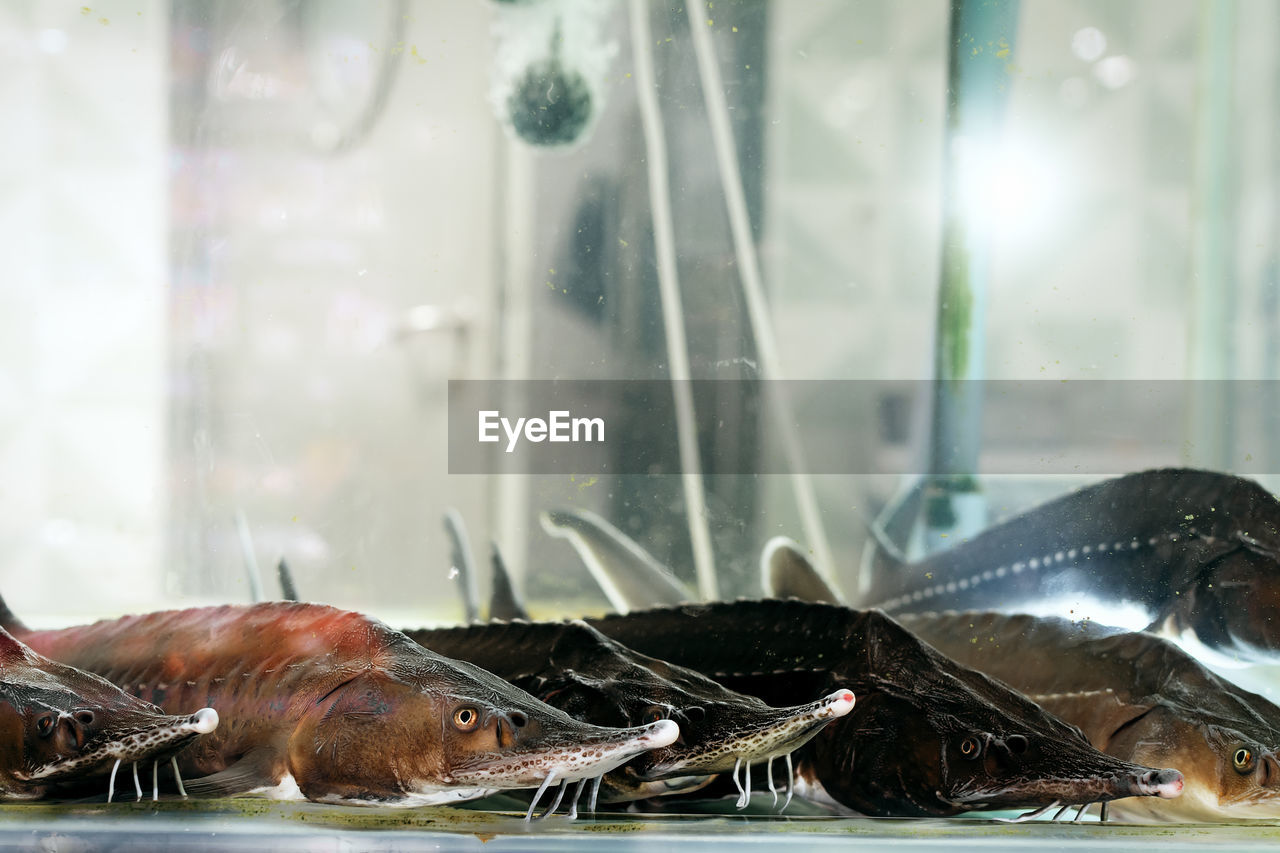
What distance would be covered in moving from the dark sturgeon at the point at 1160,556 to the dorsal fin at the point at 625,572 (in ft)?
1.42

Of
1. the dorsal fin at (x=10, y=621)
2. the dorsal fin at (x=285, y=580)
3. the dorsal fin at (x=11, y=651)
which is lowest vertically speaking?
the dorsal fin at (x=10, y=621)

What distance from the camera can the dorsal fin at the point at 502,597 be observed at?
1.21 meters

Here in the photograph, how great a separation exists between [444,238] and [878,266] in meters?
0.66

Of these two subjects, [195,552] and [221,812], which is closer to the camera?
[221,812]

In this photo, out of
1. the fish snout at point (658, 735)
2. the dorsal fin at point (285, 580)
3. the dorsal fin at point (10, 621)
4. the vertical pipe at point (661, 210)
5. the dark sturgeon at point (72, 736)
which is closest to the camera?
the fish snout at point (658, 735)

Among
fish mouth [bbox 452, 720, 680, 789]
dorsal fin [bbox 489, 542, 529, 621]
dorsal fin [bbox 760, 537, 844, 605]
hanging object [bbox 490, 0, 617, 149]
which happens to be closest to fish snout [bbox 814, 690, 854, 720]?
fish mouth [bbox 452, 720, 680, 789]

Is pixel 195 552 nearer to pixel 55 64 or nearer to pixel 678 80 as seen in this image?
pixel 55 64

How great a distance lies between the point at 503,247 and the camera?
1.26 meters

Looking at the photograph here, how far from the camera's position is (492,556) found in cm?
125

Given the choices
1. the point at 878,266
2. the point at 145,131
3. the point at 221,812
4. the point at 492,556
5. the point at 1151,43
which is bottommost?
the point at 221,812

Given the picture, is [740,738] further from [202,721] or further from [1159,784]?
[202,721]

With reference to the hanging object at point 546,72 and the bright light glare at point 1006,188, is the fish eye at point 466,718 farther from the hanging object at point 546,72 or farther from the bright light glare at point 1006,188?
the bright light glare at point 1006,188

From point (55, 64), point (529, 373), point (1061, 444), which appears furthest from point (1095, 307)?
point (55, 64)

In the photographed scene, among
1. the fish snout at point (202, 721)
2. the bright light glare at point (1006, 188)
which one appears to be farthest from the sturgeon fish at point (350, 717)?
the bright light glare at point (1006, 188)
